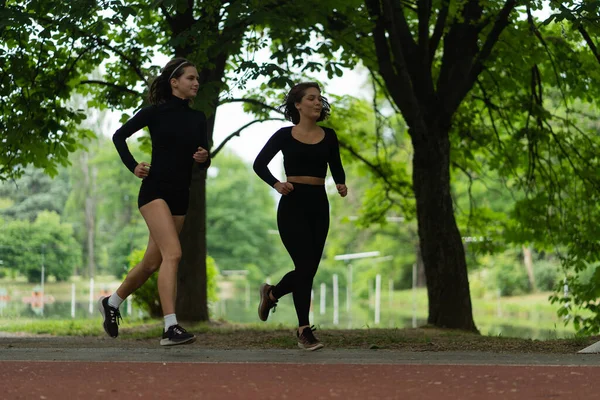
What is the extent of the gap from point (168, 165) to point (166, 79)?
2.33ft

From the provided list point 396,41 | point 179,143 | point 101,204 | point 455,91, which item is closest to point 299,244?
point 179,143

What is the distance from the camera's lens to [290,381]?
615 centimetres

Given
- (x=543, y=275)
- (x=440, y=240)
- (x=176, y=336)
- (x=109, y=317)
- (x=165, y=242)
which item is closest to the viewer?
(x=176, y=336)

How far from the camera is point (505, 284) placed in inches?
2571

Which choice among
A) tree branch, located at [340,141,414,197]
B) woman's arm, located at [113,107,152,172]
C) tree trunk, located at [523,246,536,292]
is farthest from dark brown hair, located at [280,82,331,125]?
tree trunk, located at [523,246,536,292]

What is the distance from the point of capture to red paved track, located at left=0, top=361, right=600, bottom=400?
18.5ft

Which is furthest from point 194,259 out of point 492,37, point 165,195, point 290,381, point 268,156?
point 290,381

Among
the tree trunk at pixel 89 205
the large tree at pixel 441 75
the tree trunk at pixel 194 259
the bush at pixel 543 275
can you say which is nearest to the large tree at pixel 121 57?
the tree trunk at pixel 194 259

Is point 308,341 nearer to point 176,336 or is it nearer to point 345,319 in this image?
point 176,336

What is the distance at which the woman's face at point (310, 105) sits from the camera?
8289 millimetres

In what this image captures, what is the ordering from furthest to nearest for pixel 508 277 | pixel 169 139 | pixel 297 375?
pixel 508 277 → pixel 169 139 → pixel 297 375

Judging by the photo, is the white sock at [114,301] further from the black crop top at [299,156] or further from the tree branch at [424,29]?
the tree branch at [424,29]

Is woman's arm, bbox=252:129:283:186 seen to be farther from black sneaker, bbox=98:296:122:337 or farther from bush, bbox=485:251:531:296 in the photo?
bush, bbox=485:251:531:296

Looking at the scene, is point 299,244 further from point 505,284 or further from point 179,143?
point 505,284
